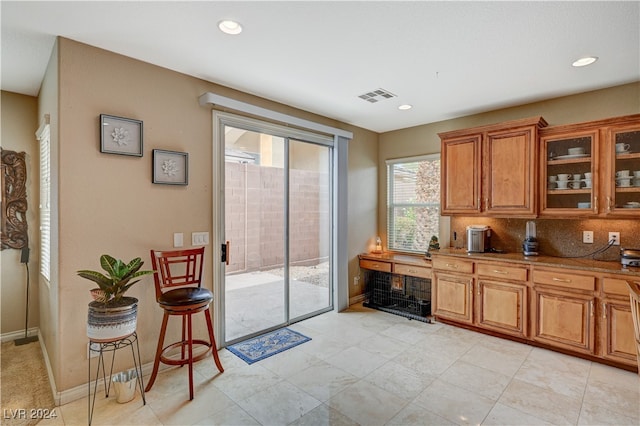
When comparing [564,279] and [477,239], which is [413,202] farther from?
[564,279]

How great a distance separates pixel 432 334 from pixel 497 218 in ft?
5.26

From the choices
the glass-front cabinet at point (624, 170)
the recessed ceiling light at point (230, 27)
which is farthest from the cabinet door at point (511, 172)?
the recessed ceiling light at point (230, 27)

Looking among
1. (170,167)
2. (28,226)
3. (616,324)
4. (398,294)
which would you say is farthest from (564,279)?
(28,226)

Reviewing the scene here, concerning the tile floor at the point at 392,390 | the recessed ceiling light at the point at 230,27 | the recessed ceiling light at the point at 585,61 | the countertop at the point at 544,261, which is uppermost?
the recessed ceiling light at the point at 230,27

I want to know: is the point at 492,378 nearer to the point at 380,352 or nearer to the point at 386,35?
the point at 380,352

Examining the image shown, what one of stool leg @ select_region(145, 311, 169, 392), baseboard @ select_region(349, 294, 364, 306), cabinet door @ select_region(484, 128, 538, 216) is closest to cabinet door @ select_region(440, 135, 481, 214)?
cabinet door @ select_region(484, 128, 538, 216)

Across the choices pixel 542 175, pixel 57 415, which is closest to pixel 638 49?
pixel 542 175

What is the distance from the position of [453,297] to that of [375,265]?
3.78ft

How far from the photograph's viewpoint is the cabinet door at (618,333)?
8.90ft

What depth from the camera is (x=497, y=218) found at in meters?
3.92

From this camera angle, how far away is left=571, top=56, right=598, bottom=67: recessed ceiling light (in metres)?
2.60

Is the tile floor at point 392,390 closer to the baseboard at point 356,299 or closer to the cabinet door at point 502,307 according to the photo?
the cabinet door at point 502,307

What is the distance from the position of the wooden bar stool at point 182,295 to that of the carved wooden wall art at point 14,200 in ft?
6.26

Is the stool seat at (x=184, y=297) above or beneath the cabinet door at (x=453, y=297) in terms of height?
above
